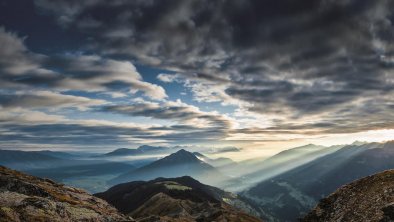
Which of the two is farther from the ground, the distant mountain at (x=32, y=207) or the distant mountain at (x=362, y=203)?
the distant mountain at (x=362, y=203)

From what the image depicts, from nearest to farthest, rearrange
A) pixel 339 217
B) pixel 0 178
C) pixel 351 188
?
1. pixel 339 217
2. pixel 351 188
3. pixel 0 178

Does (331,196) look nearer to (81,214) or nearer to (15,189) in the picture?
(81,214)

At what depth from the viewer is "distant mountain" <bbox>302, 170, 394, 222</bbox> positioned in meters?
35.3

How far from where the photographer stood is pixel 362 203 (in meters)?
39.1

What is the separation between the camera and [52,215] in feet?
184

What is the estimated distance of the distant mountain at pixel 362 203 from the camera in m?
35.3

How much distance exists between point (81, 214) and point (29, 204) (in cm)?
1158

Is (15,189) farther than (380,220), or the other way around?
(15,189)

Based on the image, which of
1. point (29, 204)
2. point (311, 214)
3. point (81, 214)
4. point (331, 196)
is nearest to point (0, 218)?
point (29, 204)

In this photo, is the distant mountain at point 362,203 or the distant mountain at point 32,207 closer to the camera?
the distant mountain at point 362,203

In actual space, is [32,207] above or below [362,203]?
below

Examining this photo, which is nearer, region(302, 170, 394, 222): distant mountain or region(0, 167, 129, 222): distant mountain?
region(302, 170, 394, 222): distant mountain

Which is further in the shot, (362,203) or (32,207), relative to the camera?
(32,207)

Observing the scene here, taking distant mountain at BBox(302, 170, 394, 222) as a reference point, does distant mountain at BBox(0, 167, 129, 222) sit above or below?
below
